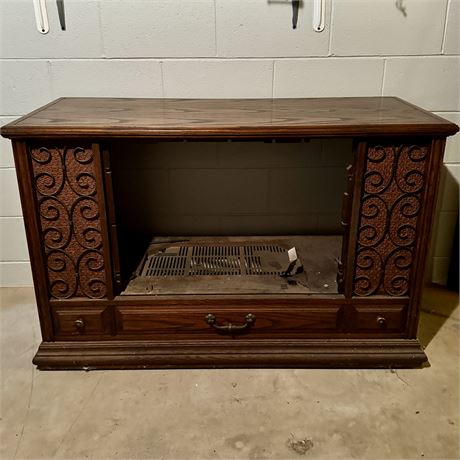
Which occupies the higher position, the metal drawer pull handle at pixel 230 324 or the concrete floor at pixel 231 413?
the metal drawer pull handle at pixel 230 324

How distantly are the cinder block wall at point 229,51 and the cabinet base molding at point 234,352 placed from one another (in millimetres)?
913

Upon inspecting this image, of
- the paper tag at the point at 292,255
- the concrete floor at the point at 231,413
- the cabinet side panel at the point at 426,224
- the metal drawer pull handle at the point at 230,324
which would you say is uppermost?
the cabinet side panel at the point at 426,224

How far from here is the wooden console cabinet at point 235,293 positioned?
53.7 inches

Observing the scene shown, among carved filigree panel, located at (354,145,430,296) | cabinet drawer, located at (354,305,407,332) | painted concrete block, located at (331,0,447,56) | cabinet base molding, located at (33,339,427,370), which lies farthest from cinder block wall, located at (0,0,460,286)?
cabinet base molding, located at (33,339,427,370)

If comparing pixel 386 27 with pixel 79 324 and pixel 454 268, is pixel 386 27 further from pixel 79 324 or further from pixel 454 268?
pixel 79 324

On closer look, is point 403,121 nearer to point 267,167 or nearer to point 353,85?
point 353,85

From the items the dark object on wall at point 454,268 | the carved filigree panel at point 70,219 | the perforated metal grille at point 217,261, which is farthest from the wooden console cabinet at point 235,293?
the dark object on wall at point 454,268

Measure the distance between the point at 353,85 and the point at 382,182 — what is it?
56 centimetres

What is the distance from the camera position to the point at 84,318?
5.11 feet

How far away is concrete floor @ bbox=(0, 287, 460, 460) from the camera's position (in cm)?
129

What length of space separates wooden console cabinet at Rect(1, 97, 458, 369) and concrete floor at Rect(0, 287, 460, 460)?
7 centimetres

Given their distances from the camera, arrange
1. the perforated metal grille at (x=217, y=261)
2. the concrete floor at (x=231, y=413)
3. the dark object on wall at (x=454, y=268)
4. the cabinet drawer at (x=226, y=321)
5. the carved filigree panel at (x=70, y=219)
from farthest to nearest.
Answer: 1. the dark object on wall at (x=454, y=268)
2. the perforated metal grille at (x=217, y=261)
3. the cabinet drawer at (x=226, y=321)
4. the carved filigree panel at (x=70, y=219)
5. the concrete floor at (x=231, y=413)

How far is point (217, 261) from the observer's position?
5.74ft

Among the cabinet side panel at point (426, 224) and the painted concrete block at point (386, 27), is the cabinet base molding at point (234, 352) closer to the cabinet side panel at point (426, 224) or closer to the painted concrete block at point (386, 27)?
the cabinet side panel at point (426, 224)
